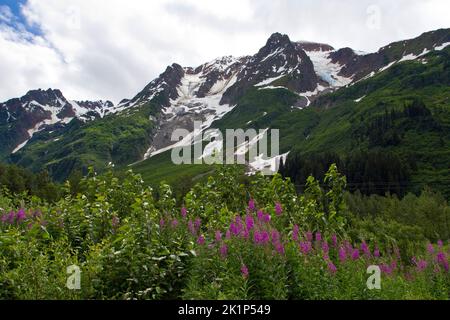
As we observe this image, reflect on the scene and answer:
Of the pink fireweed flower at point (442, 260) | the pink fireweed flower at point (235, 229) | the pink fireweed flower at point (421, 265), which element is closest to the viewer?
the pink fireweed flower at point (235, 229)

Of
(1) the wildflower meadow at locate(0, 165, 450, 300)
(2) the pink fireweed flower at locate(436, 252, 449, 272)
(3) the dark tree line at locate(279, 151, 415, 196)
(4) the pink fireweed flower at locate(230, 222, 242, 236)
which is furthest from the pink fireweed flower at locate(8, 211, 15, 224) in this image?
(3) the dark tree line at locate(279, 151, 415, 196)

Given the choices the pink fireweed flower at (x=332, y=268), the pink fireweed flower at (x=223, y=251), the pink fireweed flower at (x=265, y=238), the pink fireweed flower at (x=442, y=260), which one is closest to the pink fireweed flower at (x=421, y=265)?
the pink fireweed flower at (x=442, y=260)

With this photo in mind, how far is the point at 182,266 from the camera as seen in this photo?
27.3 feet

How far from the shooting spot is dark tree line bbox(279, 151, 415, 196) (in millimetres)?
139000

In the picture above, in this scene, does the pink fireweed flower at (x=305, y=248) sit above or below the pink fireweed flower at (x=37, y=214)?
below

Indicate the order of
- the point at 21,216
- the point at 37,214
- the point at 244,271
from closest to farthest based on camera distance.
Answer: the point at 244,271
the point at 21,216
the point at 37,214

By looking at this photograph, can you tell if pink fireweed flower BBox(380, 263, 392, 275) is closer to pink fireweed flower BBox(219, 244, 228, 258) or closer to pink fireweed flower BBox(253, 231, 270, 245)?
pink fireweed flower BBox(253, 231, 270, 245)

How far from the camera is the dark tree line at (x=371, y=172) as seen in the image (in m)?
139

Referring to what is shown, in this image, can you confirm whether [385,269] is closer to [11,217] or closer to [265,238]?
[265,238]

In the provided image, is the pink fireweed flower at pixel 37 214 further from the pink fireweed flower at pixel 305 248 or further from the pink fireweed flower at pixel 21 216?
the pink fireweed flower at pixel 305 248

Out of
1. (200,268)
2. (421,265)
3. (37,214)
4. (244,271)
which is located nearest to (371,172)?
(421,265)

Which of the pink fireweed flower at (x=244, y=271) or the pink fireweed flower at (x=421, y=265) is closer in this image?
the pink fireweed flower at (x=244, y=271)

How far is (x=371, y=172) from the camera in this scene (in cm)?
14200

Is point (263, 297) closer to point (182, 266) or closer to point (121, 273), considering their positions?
point (182, 266)
